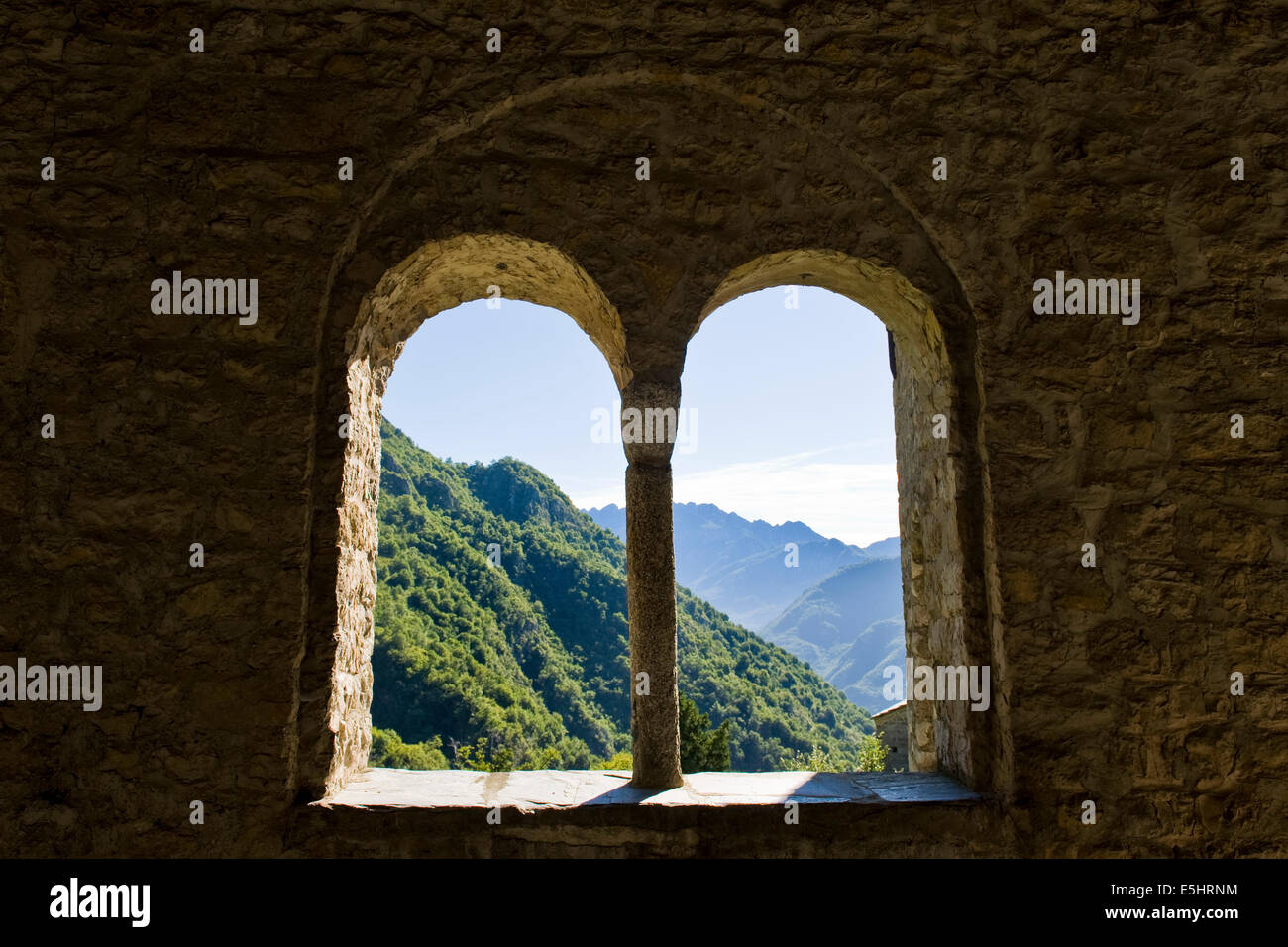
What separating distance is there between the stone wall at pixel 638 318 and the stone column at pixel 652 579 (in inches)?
5.0

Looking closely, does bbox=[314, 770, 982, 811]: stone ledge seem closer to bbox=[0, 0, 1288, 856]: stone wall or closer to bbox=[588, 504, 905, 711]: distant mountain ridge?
bbox=[0, 0, 1288, 856]: stone wall

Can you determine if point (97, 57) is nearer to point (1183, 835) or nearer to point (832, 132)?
point (832, 132)

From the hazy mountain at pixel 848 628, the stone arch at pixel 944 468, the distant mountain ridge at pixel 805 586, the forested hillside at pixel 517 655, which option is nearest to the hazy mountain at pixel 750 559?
the distant mountain ridge at pixel 805 586

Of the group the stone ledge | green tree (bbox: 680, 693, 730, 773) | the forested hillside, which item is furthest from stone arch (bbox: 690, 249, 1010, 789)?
the forested hillside

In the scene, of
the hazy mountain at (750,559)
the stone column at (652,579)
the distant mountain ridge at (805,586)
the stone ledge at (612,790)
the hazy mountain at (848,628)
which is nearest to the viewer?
the stone ledge at (612,790)

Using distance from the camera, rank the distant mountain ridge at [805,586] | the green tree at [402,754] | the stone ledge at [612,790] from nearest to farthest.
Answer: the stone ledge at [612,790] → the green tree at [402,754] → the distant mountain ridge at [805,586]

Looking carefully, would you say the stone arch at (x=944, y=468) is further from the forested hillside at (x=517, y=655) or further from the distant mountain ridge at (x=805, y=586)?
the distant mountain ridge at (x=805, y=586)

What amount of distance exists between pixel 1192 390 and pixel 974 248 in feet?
2.80

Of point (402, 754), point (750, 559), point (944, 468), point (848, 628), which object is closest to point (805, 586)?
point (750, 559)

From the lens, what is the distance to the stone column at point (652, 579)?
250cm

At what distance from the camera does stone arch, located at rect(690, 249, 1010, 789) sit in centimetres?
254

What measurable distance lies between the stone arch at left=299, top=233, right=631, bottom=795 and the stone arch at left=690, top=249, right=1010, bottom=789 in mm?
614

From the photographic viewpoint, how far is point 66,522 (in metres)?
2.38

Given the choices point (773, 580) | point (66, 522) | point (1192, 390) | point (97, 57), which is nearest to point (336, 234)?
point (97, 57)
